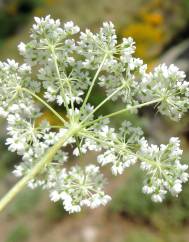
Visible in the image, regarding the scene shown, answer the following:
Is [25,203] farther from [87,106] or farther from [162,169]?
[162,169]

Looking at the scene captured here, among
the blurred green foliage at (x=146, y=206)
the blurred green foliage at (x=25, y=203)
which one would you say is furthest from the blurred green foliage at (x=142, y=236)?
the blurred green foliage at (x=25, y=203)

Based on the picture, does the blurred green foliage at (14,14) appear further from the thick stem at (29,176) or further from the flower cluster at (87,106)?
the thick stem at (29,176)

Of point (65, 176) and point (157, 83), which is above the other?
point (157, 83)

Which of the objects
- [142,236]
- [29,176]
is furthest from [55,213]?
[29,176]

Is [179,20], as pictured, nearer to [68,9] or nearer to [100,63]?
[68,9]

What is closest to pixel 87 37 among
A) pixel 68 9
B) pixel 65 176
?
pixel 65 176

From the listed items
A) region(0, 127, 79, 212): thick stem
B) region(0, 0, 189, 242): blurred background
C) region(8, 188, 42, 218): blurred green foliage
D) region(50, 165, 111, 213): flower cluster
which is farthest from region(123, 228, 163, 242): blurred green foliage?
region(0, 127, 79, 212): thick stem
